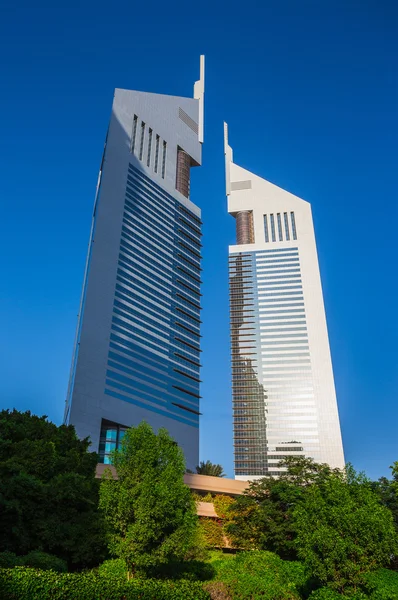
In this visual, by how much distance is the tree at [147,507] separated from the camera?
29641 millimetres

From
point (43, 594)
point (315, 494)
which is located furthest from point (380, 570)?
point (43, 594)

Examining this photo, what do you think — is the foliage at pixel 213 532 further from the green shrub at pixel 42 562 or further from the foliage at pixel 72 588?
the foliage at pixel 72 588

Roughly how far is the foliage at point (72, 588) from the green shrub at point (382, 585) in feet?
33.2

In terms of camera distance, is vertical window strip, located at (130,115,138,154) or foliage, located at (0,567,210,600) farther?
vertical window strip, located at (130,115,138,154)

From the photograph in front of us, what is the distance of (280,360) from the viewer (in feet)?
573

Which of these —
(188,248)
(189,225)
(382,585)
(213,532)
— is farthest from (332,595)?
(189,225)

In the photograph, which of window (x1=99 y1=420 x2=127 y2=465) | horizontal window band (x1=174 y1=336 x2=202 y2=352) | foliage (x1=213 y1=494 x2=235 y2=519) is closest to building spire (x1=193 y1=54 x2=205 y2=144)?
horizontal window band (x1=174 y1=336 x2=202 y2=352)

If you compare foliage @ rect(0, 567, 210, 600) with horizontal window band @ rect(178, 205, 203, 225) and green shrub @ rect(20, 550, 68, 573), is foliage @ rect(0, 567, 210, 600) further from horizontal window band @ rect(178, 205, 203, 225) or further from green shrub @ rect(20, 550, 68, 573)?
horizontal window band @ rect(178, 205, 203, 225)

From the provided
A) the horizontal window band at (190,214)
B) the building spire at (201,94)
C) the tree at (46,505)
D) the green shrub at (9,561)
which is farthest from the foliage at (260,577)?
the building spire at (201,94)

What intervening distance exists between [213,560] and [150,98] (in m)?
144

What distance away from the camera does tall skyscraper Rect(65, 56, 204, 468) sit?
102812mm

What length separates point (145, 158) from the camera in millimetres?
143000

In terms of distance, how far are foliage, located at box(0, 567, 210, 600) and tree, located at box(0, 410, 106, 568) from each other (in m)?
9.31

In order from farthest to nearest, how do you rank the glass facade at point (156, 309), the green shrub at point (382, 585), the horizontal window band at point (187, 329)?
the horizontal window band at point (187, 329) < the glass facade at point (156, 309) < the green shrub at point (382, 585)
